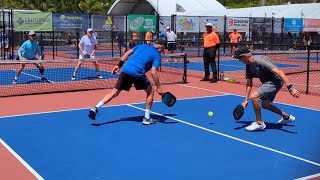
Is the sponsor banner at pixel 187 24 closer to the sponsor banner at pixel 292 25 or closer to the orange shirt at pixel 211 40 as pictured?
the sponsor banner at pixel 292 25

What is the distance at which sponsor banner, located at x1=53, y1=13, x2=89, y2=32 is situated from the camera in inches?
939

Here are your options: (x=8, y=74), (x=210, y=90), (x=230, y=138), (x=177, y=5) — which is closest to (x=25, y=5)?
(x=177, y=5)

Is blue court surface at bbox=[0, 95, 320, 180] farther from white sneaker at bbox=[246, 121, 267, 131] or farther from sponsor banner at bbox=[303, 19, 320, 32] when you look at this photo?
sponsor banner at bbox=[303, 19, 320, 32]

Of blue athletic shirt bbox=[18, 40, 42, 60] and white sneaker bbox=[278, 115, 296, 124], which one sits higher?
Answer: blue athletic shirt bbox=[18, 40, 42, 60]

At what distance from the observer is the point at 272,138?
7492 millimetres

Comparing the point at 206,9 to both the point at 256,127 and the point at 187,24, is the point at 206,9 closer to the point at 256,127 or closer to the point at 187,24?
the point at 187,24

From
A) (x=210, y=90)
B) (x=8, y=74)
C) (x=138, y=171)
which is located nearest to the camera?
(x=138, y=171)

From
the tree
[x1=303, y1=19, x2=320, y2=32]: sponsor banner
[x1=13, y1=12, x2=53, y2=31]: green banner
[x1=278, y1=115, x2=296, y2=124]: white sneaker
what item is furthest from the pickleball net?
the tree

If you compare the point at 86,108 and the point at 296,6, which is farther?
the point at 296,6

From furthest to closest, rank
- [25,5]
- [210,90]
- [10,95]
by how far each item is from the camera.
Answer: [25,5] < [210,90] < [10,95]

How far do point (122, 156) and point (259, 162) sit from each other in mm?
1899

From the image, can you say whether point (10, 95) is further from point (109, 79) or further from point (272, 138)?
point (272, 138)

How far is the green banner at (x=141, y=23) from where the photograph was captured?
1043 inches

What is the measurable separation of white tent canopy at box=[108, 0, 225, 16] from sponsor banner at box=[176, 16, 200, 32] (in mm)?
15264
